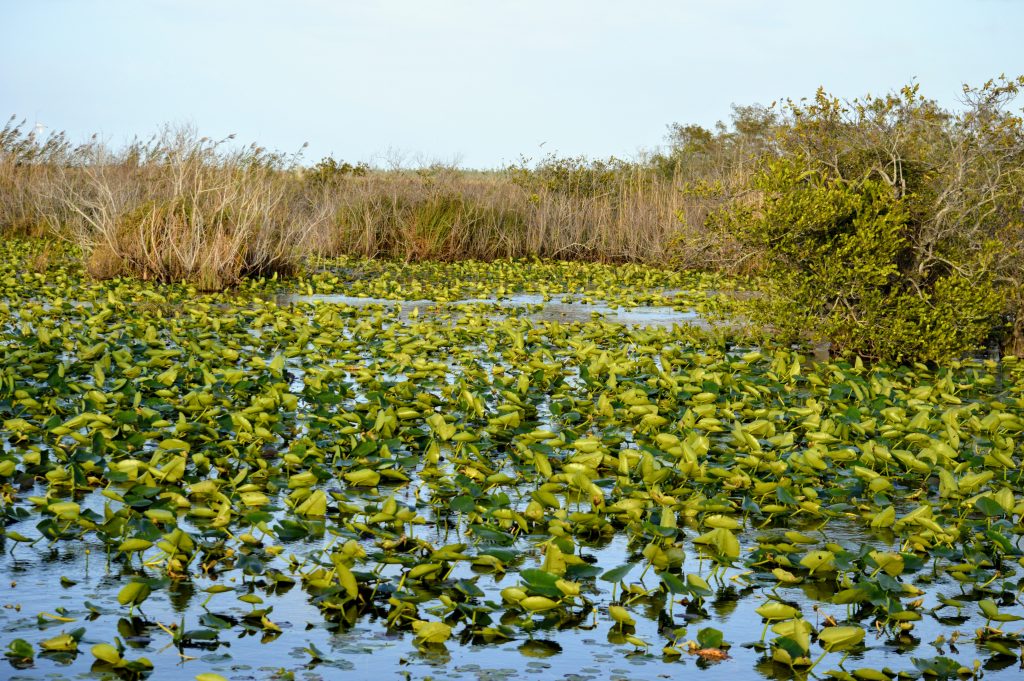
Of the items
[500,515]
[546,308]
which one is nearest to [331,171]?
[546,308]

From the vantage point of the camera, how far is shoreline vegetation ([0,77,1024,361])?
890cm

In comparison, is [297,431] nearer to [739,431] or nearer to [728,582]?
[739,431]

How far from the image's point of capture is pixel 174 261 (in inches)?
569

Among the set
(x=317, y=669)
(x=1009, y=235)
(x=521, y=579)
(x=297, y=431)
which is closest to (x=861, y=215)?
(x=1009, y=235)

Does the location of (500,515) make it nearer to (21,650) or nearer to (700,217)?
(21,650)

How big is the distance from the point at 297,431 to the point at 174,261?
9.08m

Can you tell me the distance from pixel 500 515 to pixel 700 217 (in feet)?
45.0

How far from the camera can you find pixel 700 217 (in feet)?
57.3

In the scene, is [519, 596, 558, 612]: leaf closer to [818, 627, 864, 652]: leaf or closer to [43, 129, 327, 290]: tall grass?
[818, 627, 864, 652]: leaf

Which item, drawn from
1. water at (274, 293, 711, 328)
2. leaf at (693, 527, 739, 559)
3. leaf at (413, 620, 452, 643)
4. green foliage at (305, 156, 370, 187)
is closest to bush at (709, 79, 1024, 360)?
water at (274, 293, 711, 328)

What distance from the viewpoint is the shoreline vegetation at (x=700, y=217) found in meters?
8.90

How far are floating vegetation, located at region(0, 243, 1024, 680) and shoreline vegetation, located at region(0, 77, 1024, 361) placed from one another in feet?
2.50

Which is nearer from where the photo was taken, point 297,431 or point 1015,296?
point 297,431

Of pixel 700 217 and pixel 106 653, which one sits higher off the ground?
pixel 700 217
